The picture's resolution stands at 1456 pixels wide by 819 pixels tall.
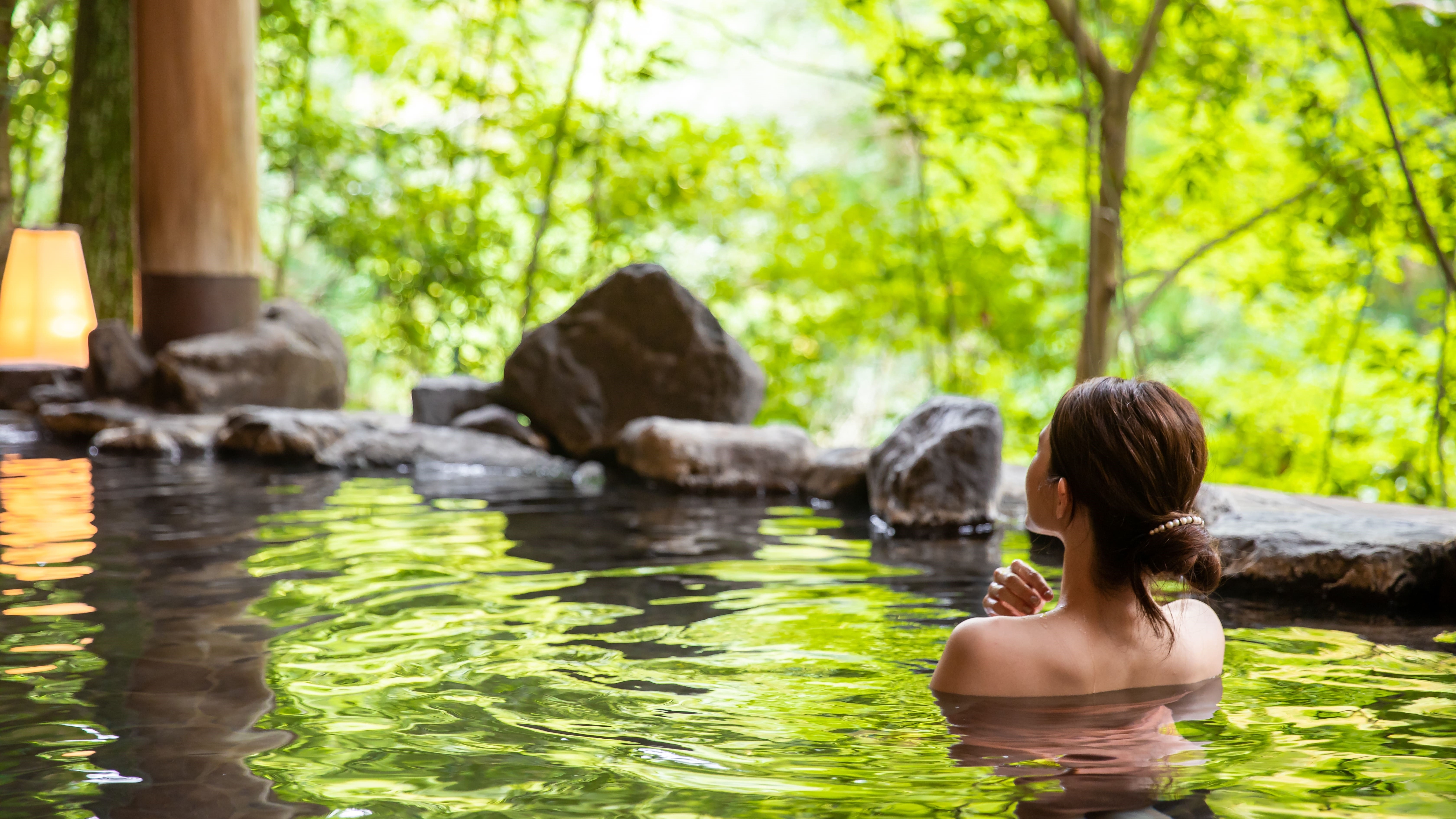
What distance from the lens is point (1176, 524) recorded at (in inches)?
85.3

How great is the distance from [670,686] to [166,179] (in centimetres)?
744

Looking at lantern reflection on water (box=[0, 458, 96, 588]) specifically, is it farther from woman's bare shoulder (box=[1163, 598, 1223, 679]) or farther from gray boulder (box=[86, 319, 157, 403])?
woman's bare shoulder (box=[1163, 598, 1223, 679])

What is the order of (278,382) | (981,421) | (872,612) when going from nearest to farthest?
1. (872,612)
2. (981,421)
3. (278,382)

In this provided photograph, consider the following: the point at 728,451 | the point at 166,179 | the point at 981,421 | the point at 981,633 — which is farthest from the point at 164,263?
the point at 981,633

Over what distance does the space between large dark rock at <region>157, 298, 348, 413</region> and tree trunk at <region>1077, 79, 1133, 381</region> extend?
546cm

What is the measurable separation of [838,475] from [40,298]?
17.1ft

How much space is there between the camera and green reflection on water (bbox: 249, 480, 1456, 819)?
2070mm

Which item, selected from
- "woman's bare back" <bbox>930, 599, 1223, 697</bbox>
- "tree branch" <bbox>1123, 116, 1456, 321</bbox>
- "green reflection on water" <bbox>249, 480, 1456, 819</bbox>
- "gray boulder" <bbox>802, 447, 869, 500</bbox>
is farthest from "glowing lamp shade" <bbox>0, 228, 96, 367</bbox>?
"woman's bare back" <bbox>930, 599, 1223, 697</bbox>

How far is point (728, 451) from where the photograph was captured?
21.0 feet

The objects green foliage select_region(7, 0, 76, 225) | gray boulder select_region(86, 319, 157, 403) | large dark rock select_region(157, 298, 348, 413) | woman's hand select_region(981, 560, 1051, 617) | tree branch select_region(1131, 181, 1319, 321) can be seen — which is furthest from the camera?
green foliage select_region(7, 0, 76, 225)

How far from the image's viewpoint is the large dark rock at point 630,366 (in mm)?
7301

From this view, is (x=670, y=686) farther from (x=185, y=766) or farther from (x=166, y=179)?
(x=166, y=179)

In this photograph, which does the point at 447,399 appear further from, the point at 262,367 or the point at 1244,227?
the point at 1244,227

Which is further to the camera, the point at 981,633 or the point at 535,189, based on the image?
the point at 535,189
